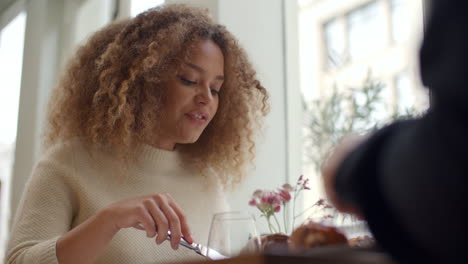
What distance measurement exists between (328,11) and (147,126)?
1.04 meters

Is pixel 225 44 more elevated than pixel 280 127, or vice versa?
pixel 225 44

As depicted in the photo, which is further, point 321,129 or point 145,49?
point 321,129

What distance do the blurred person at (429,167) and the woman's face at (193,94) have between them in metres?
1.03

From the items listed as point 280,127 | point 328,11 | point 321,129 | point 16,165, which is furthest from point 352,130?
point 16,165

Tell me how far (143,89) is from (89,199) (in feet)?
1.17

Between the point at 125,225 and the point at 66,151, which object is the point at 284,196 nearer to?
the point at 125,225

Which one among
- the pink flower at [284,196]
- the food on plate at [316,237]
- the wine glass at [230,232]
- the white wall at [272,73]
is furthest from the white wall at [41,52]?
the food on plate at [316,237]

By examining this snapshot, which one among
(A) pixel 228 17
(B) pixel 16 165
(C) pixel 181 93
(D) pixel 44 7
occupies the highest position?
(D) pixel 44 7

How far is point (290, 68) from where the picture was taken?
6.97 ft

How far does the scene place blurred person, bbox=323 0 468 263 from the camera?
1.08ft

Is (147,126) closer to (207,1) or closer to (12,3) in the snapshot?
(207,1)

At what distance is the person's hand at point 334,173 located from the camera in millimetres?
413

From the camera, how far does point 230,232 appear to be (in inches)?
28.7

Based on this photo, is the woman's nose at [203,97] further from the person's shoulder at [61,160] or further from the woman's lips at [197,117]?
the person's shoulder at [61,160]
